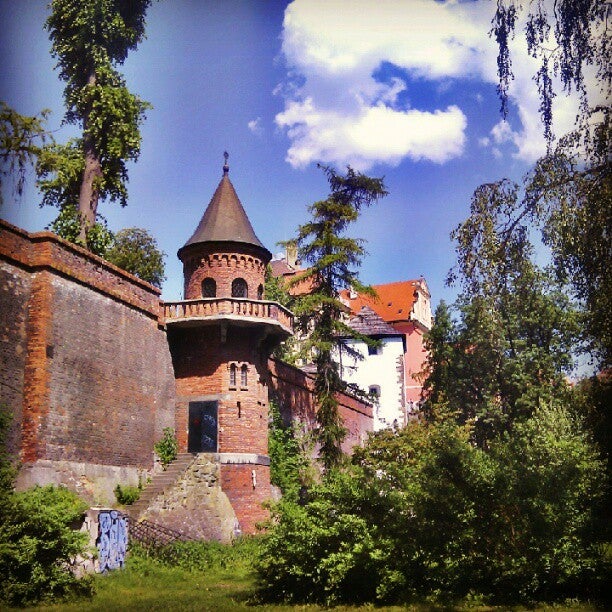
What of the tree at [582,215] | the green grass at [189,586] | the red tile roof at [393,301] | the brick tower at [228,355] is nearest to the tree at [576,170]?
the tree at [582,215]

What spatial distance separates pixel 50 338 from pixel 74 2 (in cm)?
1358

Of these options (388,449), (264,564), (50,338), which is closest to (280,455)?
(388,449)

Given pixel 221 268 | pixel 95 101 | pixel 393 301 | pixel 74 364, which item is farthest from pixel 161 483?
pixel 393 301

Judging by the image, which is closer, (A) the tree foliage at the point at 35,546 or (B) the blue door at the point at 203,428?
(A) the tree foliage at the point at 35,546

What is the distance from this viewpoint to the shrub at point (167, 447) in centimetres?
2339

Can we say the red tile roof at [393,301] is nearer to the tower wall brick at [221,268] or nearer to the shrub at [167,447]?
the tower wall brick at [221,268]

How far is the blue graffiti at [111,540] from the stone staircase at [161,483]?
1.92 metres

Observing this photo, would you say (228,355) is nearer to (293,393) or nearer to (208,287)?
(208,287)

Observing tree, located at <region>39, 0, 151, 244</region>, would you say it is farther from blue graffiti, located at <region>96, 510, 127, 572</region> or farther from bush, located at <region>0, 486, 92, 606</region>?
bush, located at <region>0, 486, 92, 606</region>

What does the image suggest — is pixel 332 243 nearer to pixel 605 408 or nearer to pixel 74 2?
pixel 74 2

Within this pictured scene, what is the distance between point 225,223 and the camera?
2673 cm

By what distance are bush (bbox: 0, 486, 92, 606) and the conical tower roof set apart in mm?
13965

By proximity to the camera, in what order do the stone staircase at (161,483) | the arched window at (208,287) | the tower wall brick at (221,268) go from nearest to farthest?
the stone staircase at (161,483) → the tower wall brick at (221,268) → the arched window at (208,287)

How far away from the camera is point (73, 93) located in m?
26.2
